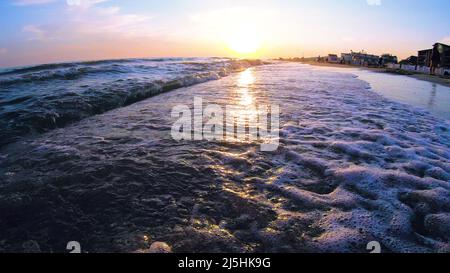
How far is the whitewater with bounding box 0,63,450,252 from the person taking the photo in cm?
328

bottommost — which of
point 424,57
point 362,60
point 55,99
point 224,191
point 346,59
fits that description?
point 224,191

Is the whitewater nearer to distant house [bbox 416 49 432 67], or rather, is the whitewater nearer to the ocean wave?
the ocean wave

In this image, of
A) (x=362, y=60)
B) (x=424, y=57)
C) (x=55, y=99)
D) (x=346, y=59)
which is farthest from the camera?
(x=346, y=59)

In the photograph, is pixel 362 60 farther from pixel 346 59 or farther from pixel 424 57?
pixel 424 57

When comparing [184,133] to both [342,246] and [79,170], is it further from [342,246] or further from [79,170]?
[342,246]

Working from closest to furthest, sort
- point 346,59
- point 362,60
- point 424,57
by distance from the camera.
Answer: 1. point 424,57
2. point 362,60
3. point 346,59

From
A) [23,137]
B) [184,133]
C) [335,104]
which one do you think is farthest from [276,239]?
[335,104]

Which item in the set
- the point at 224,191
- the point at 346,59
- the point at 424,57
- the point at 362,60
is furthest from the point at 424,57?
the point at 224,191

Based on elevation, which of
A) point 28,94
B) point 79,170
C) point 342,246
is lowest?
point 342,246

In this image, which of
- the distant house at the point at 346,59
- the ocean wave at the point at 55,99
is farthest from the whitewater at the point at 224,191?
the distant house at the point at 346,59

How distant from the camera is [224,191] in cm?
425

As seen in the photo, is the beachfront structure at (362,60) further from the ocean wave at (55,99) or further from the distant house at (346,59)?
the ocean wave at (55,99)
